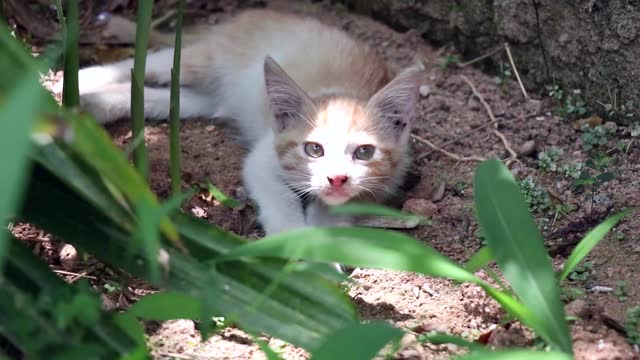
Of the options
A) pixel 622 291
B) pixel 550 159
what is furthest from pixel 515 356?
pixel 550 159

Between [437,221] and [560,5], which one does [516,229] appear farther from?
[560,5]

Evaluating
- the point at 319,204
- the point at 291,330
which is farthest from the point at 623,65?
the point at 291,330

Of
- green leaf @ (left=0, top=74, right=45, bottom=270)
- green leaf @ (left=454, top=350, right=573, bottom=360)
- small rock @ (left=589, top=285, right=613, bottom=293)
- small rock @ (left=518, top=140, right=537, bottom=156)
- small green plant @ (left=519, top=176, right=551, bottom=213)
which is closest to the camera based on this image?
green leaf @ (left=0, top=74, right=45, bottom=270)

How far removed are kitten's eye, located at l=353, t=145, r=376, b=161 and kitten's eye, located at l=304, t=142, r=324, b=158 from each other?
114 millimetres

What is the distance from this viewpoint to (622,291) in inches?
90.3

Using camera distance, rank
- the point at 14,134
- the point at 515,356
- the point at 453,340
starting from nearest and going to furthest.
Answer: the point at 14,134, the point at 515,356, the point at 453,340

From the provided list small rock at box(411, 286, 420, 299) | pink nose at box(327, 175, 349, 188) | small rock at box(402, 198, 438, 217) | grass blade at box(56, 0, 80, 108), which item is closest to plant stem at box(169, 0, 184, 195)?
grass blade at box(56, 0, 80, 108)

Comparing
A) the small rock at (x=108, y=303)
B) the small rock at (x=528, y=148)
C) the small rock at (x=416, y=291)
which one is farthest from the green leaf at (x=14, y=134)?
the small rock at (x=528, y=148)

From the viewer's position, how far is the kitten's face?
9.32 feet

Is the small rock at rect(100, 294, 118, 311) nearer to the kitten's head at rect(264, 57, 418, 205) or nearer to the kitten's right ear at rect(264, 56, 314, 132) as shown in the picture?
the kitten's head at rect(264, 57, 418, 205)

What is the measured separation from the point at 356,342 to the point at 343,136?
4.39ft

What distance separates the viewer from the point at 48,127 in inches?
53.4

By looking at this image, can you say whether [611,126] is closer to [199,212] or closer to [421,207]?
[421,207]

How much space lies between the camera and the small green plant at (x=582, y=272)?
240cm
